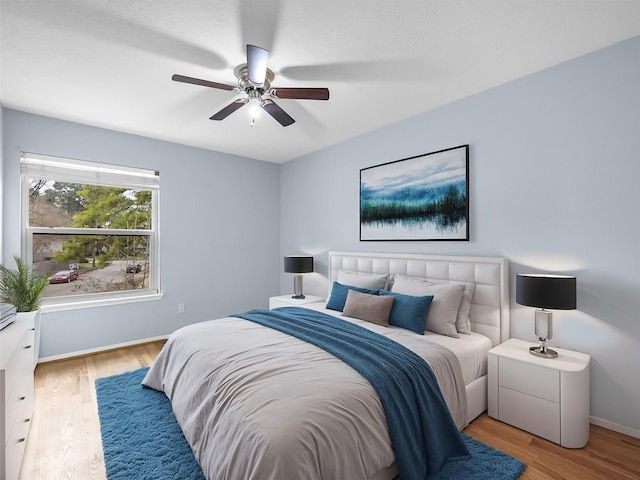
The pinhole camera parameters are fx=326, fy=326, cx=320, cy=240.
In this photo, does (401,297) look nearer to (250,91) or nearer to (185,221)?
(250,91)

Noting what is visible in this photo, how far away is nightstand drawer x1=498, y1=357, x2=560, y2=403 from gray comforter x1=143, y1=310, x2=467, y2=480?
1.30 ft

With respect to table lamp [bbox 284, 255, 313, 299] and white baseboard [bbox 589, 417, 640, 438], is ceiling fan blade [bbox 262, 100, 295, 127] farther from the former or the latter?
white baseboard [bbox 589, 417, 640, 438]

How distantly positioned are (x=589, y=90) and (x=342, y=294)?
2.55 m

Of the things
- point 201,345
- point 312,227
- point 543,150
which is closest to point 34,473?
point 201,345

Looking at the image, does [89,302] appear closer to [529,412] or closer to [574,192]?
[529,412]

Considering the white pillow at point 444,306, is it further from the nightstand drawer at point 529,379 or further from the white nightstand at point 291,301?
the white nightstand at point 291,301

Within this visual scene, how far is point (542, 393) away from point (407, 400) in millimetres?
1082

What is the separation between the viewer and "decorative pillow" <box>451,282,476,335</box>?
2.69 meters

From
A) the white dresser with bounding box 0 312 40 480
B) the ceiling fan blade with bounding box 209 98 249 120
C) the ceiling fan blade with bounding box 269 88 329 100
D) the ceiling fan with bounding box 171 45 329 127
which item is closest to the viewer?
the white dresser with bounding box 0 312 40 480

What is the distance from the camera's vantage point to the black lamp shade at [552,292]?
6.88 ft

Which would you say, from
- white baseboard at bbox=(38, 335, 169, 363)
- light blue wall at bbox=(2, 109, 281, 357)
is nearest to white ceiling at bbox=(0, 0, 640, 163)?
light blue wall at bbox=(2, 109, 281, 357)

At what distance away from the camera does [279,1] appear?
177cm

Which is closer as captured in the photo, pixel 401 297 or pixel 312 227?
pixel 401 297

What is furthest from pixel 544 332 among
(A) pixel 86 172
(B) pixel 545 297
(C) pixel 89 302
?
(A) pixel 86 172
